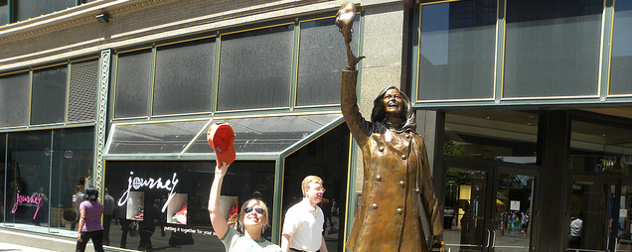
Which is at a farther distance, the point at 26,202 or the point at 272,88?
the point at 26,202

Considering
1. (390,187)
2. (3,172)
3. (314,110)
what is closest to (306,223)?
(390,187)

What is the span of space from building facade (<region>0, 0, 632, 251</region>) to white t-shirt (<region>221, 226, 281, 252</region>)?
5.63 meters

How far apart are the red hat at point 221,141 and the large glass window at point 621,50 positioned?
19.4ft

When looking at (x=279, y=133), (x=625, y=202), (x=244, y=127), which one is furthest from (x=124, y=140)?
(x=625, y=202)

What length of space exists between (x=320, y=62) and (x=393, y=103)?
5261 mm

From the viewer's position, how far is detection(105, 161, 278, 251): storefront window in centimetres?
1008

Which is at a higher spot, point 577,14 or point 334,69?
point 577,14

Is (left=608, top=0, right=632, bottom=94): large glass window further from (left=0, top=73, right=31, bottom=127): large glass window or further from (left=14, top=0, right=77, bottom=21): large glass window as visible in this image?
(left=0, top=73, right=31, bottom=127): large glass window

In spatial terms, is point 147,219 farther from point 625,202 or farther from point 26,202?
point 625,202

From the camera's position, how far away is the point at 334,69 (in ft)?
33.0

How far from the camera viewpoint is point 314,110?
10.2 metres

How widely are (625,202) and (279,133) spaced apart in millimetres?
7240

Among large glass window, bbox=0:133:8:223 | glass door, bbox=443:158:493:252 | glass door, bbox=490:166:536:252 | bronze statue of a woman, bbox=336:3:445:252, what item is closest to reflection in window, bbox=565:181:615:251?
glass door, bbox=490:166:536:252

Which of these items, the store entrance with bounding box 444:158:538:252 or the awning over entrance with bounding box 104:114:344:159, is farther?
the store entrance with bounding box 444:158:538:252
